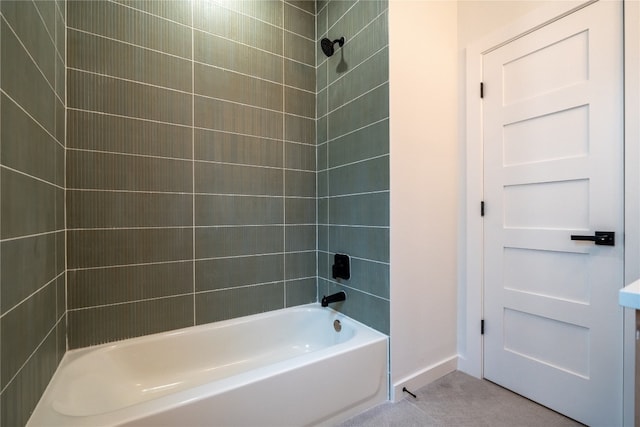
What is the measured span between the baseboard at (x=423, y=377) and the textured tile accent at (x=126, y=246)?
144 centimetres

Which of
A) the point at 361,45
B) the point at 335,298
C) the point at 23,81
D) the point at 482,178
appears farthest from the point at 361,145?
the point at 23,81

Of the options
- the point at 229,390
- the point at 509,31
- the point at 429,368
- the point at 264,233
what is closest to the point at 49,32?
the point at 264,233

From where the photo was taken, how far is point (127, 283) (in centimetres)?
157

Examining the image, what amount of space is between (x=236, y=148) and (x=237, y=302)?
102cm

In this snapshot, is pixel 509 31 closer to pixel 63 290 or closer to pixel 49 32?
pixel 49 32

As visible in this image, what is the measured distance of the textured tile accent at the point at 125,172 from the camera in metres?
1.45

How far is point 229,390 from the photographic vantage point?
111 centimetres

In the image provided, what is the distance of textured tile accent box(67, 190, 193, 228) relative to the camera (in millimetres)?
1452

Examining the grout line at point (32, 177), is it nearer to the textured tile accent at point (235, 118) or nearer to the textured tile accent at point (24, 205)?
the textured tile accent at point (24, 205)

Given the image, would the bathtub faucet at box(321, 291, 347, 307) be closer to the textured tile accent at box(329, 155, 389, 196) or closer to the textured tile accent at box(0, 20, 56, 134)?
the textured tile accent at box(329, 155, 389, 196)

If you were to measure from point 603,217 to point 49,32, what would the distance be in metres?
2.55

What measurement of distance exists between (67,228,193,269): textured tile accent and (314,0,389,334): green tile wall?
37.9 inches

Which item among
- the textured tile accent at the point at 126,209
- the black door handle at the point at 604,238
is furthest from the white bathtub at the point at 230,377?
the black door handle at the point at 604,238

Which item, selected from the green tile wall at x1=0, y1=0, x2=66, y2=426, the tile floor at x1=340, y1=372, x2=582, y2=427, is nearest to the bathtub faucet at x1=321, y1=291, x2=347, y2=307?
the tile floor at x1=340, y1=372, x2=582, y2=427
